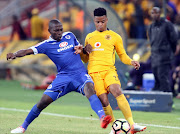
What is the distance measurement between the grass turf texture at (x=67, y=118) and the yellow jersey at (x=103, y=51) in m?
1.15

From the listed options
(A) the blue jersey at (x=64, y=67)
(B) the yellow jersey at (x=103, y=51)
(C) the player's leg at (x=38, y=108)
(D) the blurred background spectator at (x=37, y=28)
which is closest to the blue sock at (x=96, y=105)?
(A) the blue jersey at (x=64, y=67)

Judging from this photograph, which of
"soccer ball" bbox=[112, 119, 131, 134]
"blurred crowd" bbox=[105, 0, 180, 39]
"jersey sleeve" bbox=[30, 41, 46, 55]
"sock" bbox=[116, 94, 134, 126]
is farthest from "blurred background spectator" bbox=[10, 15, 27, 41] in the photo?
"soccer ball" bbox=[112, 119, 131, 134]

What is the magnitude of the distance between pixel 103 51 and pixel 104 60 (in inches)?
5.9

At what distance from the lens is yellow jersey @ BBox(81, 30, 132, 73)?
8344 mm

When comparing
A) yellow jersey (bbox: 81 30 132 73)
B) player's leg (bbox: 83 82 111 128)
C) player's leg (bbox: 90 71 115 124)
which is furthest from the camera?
yellow jersey (bbox: 81 30 132 73)

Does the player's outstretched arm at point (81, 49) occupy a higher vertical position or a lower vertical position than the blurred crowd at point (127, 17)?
higher

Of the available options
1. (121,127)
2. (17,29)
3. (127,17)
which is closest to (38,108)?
(121,127)

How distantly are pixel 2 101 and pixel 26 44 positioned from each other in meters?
9.14

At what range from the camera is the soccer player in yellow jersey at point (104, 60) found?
817 centimetres

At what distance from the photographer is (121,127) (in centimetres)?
784

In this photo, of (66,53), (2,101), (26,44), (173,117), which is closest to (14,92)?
(2,101)

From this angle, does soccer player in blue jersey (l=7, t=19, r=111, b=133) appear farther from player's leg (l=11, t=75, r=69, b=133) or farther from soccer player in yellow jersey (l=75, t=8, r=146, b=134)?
soccer player in yellow jersey (l=75, t=8, r=146, b=134)

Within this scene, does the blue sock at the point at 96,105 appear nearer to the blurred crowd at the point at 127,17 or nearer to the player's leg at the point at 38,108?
the player's leg at the point at 38,108

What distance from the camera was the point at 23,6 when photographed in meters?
26.2
